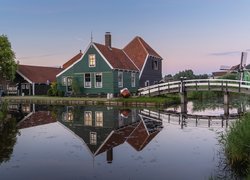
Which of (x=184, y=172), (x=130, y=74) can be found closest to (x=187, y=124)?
(x=184, y=172)

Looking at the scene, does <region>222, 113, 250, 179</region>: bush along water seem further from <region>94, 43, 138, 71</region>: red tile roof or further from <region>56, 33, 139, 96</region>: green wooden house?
<region>94, 43, 138, 71</region>: red tile roof

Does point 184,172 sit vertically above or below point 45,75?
Answer: below

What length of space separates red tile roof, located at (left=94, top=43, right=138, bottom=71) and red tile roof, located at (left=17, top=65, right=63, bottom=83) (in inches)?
493

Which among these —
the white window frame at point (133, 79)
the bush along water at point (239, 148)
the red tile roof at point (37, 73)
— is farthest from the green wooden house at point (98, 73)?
the bush along water at point (239, 148)

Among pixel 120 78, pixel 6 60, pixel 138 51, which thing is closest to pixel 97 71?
pixel 120 78

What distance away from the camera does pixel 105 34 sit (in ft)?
121

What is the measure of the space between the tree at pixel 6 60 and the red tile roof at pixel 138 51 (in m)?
14.8

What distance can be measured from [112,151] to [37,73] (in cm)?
3635

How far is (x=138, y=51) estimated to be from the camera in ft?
134

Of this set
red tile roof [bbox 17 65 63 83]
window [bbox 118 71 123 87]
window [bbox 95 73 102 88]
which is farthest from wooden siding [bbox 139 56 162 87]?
red tile roof [bbox 17 65 63 83]

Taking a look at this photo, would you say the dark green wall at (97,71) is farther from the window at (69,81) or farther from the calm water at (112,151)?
the calm water at (112,151)

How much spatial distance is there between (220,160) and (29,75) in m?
36.7

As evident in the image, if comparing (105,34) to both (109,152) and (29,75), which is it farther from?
(109,152)

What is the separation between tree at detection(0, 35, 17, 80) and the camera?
4097 cm
